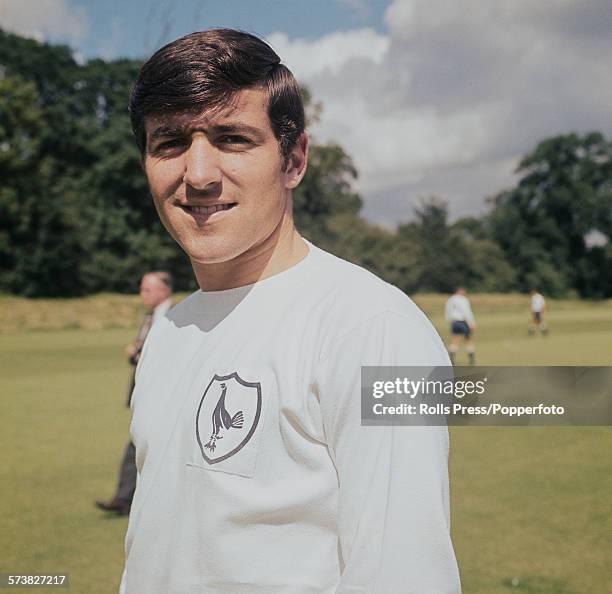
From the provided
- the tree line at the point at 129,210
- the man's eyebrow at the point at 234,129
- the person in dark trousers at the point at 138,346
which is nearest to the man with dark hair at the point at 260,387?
the man's eyebrow at the point at 234,129

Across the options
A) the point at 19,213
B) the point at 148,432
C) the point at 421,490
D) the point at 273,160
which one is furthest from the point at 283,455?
the point at 19,213

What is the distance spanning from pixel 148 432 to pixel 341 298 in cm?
60

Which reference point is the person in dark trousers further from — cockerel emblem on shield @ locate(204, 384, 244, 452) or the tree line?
the tree line

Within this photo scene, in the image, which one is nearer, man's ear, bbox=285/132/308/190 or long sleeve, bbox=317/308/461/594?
long sleeve, bbox=317/308/461/594

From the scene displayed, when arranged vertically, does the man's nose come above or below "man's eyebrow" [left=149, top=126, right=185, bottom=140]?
below

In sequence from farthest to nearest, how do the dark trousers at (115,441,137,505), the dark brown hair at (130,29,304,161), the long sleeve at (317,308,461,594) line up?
the dark trousers at (115,441,137,505), the dark brown hair at (130,29,304,161), the long sleeve at (317,308,461,594)

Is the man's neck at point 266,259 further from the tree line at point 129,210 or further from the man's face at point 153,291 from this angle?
the tree line at point 129,210

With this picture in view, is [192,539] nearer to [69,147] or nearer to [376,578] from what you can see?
[376,578]

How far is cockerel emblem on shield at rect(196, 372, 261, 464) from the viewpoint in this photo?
144 centimetres

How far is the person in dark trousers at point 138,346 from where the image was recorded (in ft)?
18.5

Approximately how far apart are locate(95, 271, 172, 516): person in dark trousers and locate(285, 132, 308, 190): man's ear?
12.8 feet

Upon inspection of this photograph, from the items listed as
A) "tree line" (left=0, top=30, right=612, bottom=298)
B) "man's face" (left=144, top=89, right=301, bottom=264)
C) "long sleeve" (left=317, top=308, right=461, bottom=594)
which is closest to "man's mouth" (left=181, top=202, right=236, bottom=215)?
"man's face" (left=144, top=89, right=301, bottom=264)

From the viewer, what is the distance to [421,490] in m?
1.26

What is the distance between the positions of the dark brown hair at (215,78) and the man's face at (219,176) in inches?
0.9
